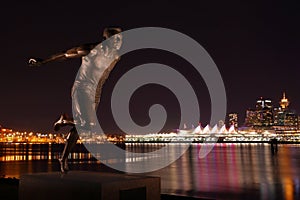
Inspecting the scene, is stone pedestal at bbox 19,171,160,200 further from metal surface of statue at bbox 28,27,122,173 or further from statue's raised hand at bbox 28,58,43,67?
statue's raised hand at bbox 28,58,43,67

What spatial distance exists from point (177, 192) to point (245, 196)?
2.50 metres

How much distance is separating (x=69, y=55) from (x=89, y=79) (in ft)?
2.44

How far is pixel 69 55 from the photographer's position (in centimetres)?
760

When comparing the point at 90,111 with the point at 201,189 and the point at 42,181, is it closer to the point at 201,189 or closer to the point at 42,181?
the point at 42,181

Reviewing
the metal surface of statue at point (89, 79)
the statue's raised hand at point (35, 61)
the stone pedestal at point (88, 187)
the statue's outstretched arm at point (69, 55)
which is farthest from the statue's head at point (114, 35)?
the stone pedestal at point (88, 187)

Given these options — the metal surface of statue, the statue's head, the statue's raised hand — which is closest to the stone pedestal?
the metal surface of statue

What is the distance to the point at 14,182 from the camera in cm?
1254

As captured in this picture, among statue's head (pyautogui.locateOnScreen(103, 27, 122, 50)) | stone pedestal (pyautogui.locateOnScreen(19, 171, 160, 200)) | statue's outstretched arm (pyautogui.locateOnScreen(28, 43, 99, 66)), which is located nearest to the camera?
stone pedestal (pyautogui.locateOnScreen(19, 171, 160, 200))

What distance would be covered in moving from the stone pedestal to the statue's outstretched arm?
244 centimetres

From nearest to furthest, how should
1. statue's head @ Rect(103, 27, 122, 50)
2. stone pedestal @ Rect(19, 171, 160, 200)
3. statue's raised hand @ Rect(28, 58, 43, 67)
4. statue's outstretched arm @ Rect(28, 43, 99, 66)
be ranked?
stone pedestal @ Rect(19, 171, 160, 200) → statue's head @ Rect(103, 27, 122, 50) → statue's outstretched arm @ Rect(28, 43, 99, 66) → statue's raised hand @ Rect(28, 58, 43, 67)

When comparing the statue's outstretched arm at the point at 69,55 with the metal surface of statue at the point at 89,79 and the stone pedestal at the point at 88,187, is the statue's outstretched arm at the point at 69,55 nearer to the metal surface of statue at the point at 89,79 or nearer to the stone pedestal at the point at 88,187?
the metal surface of statue at the point at 89,79

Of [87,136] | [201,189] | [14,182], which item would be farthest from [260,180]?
[87,136]

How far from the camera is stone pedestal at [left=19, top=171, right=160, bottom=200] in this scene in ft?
19.6

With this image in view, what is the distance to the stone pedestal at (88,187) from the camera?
5988 mm
